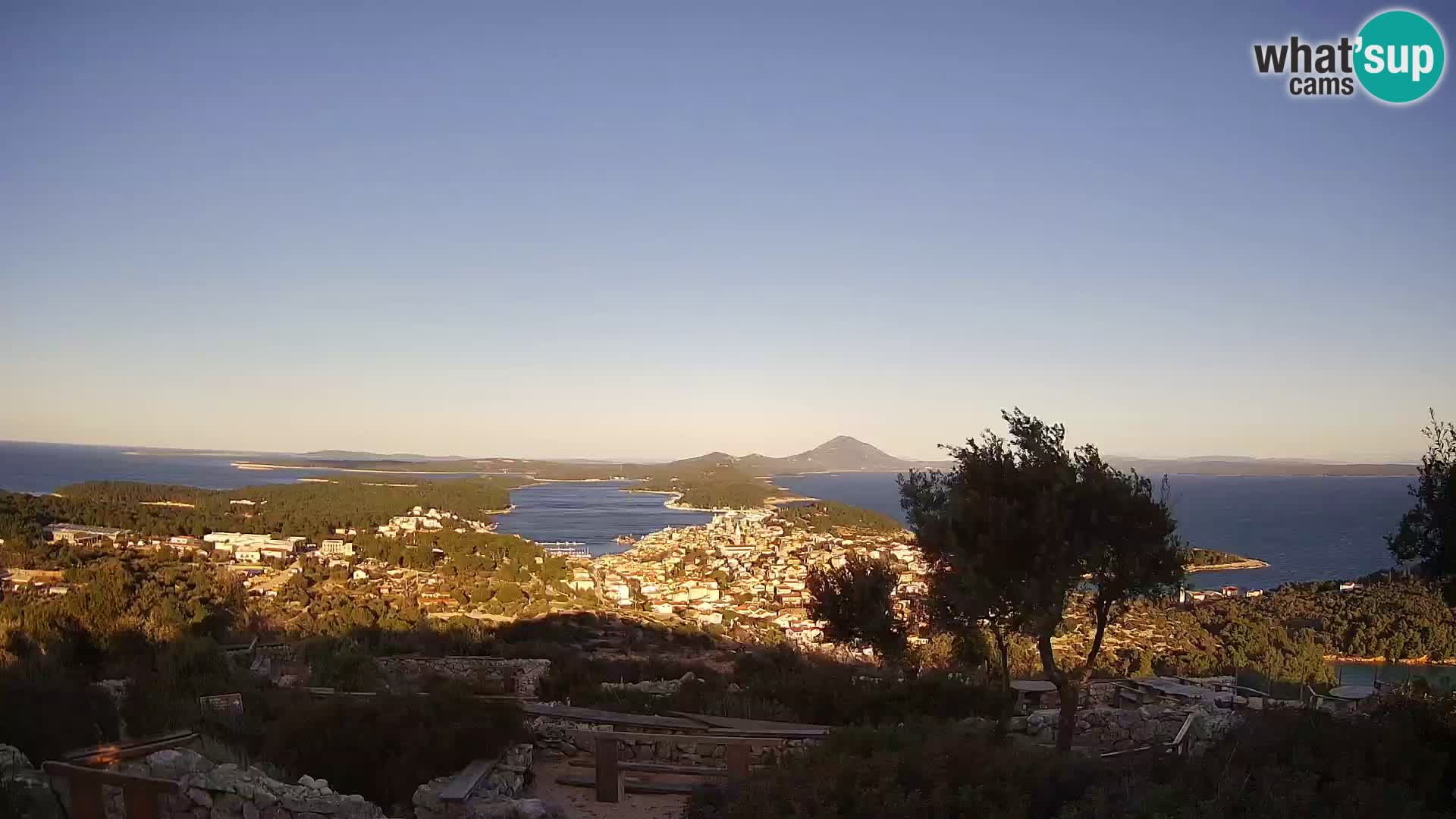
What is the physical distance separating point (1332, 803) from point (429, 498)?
69431mm

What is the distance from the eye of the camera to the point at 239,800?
610 cm

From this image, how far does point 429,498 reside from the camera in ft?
227

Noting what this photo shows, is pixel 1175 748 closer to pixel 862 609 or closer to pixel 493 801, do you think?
pixel 493 801

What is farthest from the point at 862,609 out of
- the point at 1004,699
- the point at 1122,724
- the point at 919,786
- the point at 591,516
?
the point at 591,516

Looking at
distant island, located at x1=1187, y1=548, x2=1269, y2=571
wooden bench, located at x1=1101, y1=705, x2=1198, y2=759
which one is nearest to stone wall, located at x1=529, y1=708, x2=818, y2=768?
wooden bench, located at x1=1101, y1=705, x2=1198, y2=759

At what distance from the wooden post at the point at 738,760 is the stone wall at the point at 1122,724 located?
321 cm

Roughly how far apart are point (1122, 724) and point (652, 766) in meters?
5.10

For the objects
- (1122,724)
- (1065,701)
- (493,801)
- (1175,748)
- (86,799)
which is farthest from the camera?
(1122,724)

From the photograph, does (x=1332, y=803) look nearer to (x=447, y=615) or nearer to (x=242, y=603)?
(x=447, y=615)

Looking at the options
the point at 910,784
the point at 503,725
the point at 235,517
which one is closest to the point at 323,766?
the point at 503,725

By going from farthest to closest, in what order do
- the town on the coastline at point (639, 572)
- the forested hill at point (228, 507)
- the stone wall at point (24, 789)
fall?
the forested hill at point (228, 507) < the town on the coastline at point (639, 572) < the stone wall at point (24, 789)

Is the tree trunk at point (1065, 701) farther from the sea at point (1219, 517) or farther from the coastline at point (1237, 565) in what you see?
the coastline at point (1237, 565)

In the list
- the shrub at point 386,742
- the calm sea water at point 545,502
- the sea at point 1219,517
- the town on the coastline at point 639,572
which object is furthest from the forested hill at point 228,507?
the shrub at point 386,742

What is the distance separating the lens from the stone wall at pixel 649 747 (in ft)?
26.6
